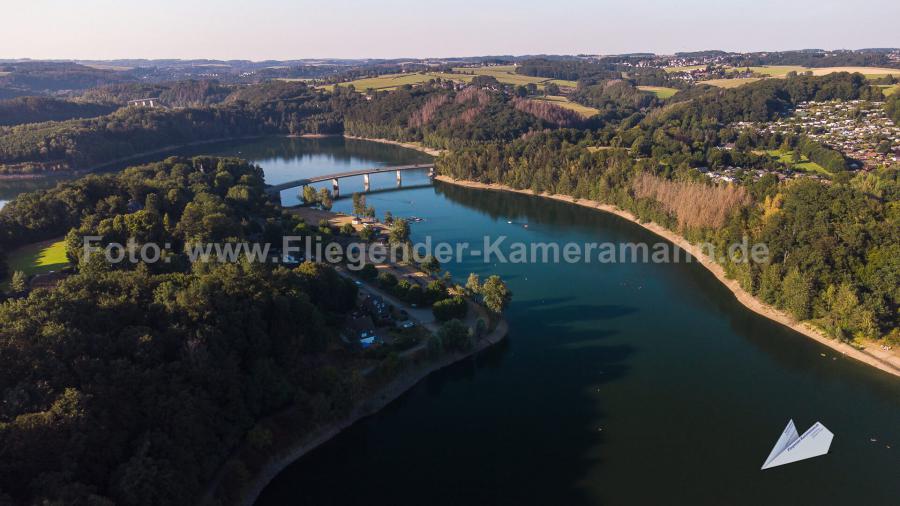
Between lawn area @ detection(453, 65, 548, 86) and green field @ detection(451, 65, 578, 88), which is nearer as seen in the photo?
green field @ detection(451, 65, 578, 88)

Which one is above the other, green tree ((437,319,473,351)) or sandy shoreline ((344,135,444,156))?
sandy shoreline ((344,135,444,156))

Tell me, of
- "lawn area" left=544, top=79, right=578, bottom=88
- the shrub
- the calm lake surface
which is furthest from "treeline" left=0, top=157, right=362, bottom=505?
"lawn area" left=544, top=79, right=578, bottom=88

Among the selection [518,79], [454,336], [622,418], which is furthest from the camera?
[518,79]

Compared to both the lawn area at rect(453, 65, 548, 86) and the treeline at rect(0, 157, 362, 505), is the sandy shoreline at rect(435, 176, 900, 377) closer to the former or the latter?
the treeline at rect(0, 157, 362, 505)

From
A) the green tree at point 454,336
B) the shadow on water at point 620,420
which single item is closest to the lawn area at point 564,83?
the shadow on water at point 620,420

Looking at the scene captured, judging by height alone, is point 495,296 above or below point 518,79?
→ below

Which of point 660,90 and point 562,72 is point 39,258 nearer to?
point 660,90

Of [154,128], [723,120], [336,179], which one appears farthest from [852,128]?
[154,128]
